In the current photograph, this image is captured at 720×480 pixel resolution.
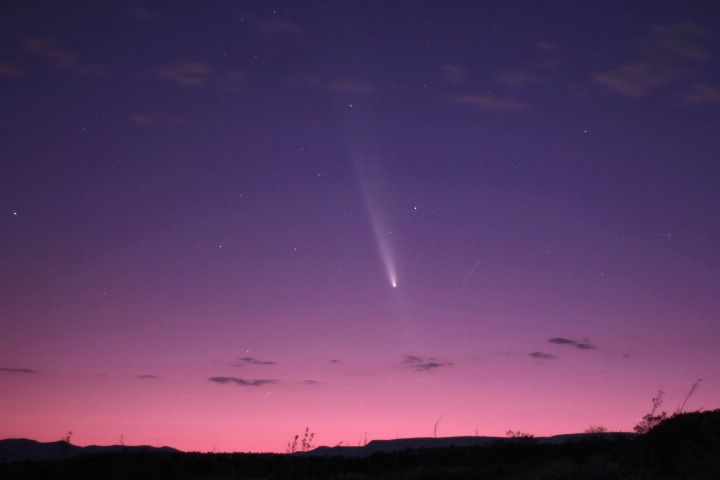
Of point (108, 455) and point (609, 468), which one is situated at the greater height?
point (108, 455)

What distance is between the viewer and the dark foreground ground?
2291 cm

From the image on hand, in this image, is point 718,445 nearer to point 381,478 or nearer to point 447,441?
point 381,478

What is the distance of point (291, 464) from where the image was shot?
35.2 metres

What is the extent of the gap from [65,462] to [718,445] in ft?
→ 99.4

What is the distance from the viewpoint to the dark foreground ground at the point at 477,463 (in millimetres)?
22906

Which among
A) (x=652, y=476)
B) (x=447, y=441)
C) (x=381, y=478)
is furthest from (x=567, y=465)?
(x=447, y=441)

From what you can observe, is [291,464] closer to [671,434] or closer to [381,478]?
[381,478]

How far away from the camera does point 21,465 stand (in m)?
38.8

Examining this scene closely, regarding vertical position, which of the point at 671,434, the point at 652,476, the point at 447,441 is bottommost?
the point at 652,476

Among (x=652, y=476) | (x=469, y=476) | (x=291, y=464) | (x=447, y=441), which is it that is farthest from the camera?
(x=447, y=441)

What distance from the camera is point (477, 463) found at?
99.2 ft

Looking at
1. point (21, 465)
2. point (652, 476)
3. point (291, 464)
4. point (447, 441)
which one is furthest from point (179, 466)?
point (447, 441)

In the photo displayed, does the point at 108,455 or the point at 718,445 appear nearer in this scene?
the point at 718,445

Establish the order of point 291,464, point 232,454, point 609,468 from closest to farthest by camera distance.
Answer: point 609,468 < point 291,464 < point 232,454
